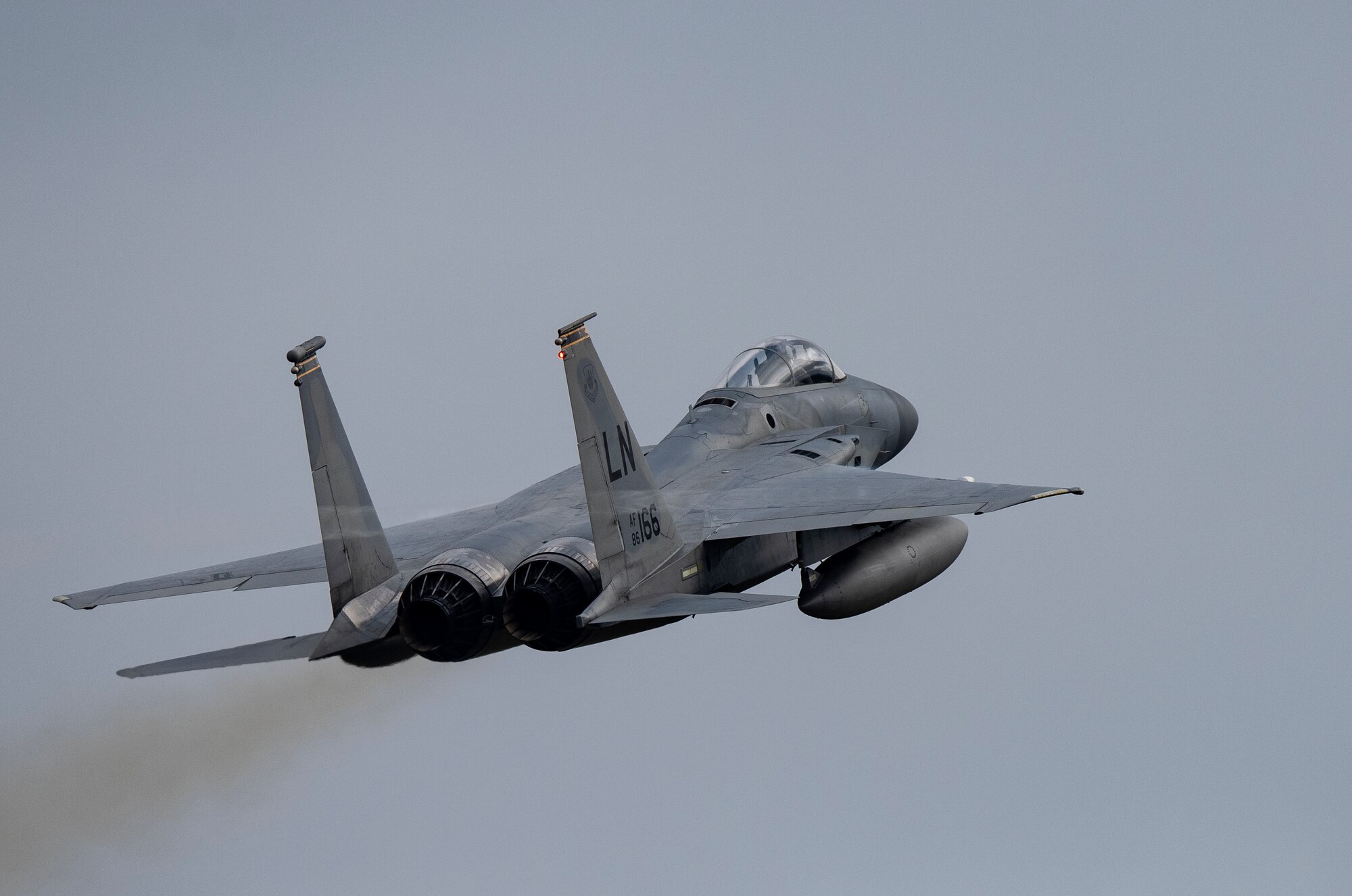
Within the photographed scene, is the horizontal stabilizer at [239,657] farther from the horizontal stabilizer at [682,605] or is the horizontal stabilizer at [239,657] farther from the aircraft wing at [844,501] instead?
the aircraft wing at [844,501]

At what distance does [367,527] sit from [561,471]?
233 inches

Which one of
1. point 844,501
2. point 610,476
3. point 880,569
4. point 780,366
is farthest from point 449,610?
point 780,366

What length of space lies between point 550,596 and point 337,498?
279 centimetres

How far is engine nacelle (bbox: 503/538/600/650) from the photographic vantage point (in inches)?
964

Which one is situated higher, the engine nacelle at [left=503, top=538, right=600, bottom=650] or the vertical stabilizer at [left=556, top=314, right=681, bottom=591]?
the vertical stabilizer at [left=556, top=314, right=681, bottom=591]

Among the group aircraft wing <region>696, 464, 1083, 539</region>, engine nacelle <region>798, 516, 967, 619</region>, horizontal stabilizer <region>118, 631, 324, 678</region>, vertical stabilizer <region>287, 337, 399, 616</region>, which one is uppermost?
vertical stabilizer <region>287, 337, 399, 616</region>

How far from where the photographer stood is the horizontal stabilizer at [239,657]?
23.5 meters

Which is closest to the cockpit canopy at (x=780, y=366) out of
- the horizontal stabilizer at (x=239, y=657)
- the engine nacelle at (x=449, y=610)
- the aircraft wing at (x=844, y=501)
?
the aircraft wing at (x=844, y=501)

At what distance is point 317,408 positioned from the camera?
24.0m

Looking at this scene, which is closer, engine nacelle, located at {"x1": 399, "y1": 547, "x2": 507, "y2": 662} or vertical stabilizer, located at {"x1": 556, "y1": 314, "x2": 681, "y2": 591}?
vertical stabilizer, located at {"x1": 556, "y1": 314, "x2": 681, "y2": 591}

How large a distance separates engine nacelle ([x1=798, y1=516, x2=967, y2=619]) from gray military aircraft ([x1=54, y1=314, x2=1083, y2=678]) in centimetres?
3

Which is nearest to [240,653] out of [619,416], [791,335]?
[619,416]

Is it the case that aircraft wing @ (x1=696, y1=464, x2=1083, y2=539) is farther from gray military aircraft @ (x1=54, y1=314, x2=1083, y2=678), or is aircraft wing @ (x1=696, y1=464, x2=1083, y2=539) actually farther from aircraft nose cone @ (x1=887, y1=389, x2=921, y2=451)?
aircraft nose cone @ (x1=887, y1=389, x2=921, y2=451)

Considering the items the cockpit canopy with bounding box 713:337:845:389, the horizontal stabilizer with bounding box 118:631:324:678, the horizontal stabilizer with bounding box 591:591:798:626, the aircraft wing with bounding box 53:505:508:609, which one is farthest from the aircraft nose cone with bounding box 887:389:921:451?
the horizontal stabilizer with bounding box 118:631:324:678
